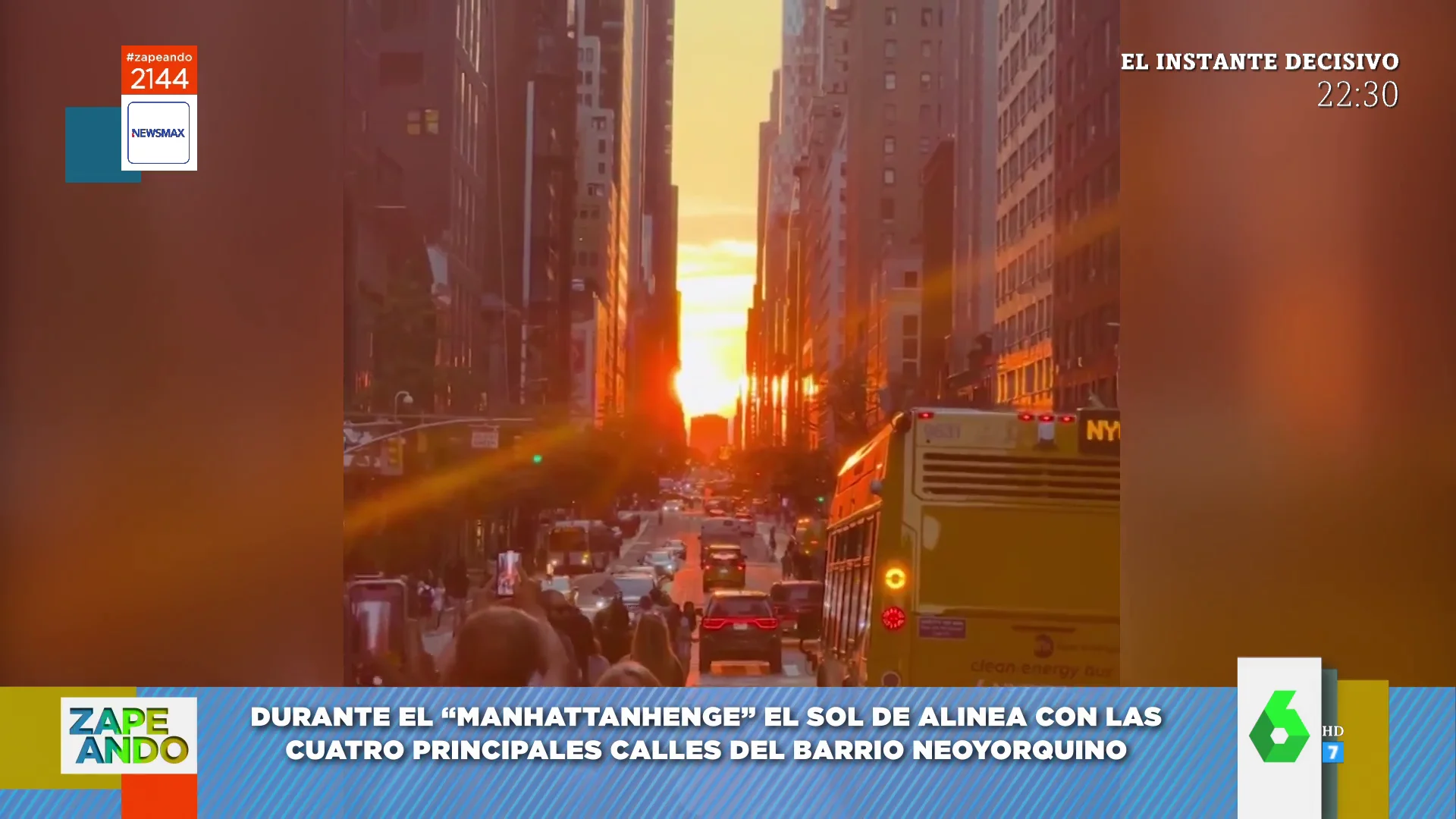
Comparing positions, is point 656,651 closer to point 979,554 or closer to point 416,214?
point 979,554

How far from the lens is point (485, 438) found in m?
10.1

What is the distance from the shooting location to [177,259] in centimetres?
746

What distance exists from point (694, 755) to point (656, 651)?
0.53 metres

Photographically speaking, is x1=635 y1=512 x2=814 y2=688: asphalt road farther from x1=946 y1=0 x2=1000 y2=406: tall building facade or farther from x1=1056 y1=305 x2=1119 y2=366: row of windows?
x1=1056 y1=305 x2=1119 y2=366: row of windows

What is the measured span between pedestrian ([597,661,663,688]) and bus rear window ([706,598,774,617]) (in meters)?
0.53

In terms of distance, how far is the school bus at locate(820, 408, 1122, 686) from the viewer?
7.52 metres

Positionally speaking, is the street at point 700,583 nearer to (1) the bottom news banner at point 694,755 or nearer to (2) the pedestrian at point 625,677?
(1) the bottom news banner at point 694,755

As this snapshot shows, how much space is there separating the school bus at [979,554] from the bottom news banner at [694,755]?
0.20 meters

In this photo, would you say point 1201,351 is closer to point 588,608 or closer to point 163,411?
point 588,608

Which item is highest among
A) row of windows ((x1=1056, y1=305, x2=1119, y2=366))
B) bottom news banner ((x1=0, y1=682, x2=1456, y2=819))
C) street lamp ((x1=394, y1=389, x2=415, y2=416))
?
row of windows ((x1=1056, y1=305, x2=1119, y2=366))

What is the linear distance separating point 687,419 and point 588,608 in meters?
1.79

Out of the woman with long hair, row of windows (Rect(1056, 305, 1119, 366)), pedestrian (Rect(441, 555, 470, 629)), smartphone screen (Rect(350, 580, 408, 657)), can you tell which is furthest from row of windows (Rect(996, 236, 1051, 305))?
smartphone screen (Rect(350, 580, 408, 657))

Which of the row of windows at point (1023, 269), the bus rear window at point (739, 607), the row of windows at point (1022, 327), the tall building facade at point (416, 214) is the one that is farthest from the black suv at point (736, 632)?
the row of windows at point (1023, 269)

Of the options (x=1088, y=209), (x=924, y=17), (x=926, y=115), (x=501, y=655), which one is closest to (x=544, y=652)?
(x=501, y=655)
